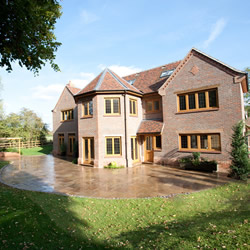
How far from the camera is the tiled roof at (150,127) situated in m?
15.6

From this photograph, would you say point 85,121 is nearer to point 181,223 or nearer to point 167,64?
point 167,64

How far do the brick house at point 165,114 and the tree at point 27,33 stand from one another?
22.8 feet

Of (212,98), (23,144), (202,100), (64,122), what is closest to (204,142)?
(202,100)

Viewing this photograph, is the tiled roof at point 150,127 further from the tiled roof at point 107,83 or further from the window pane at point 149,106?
the tiled roof at point 107,83

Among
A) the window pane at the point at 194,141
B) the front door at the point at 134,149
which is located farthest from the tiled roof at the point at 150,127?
the window pane at the point at 194,141

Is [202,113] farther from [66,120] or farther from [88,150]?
[66,120]

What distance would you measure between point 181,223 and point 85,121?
12.7 meters

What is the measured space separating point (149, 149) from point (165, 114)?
3779mm

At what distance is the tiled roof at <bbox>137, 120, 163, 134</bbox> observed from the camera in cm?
1559

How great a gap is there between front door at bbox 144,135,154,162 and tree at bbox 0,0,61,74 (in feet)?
34.4

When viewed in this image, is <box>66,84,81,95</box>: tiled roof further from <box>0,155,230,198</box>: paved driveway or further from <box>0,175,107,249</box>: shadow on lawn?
<box>0,175,107,249</box>: shadow on lawn

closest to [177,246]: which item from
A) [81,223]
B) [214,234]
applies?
[214,234]

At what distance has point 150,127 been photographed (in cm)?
1622

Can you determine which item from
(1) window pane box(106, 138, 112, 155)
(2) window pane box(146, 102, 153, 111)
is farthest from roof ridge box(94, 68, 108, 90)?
(2) window pane box(146, 102, 153, 111)
